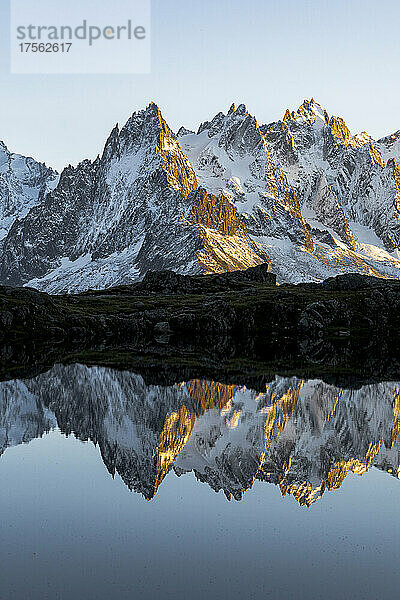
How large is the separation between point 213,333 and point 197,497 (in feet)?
443

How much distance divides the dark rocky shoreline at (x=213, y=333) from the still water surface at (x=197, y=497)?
2476 cm

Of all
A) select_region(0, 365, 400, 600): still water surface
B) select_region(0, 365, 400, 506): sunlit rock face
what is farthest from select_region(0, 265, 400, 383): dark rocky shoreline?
select_region(0, 365, 400, 600): still water surface

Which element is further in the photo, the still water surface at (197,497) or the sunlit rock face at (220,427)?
the sunlit rock face at (220,427)

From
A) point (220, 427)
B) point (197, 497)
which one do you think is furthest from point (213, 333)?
point (197, 497)

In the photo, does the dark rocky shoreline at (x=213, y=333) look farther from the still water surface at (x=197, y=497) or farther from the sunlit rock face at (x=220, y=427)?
the still water surface at (x=197, y=497)

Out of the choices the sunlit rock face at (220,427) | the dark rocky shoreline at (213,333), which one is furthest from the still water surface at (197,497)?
the dark rocky shoreline at (213,333)

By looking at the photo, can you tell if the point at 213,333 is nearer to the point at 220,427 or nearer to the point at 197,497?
the point at 220,427

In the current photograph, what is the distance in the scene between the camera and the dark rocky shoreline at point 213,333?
91.6 metres

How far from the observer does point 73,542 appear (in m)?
24.9

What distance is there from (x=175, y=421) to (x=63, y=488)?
18.2 meters

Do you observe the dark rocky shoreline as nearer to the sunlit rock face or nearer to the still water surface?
the sunlit rock face

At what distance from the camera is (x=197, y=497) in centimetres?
3247

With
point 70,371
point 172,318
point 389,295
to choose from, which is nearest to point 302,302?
point 389,295

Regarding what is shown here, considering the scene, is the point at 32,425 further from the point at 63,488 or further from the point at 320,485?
the point at 320,485
